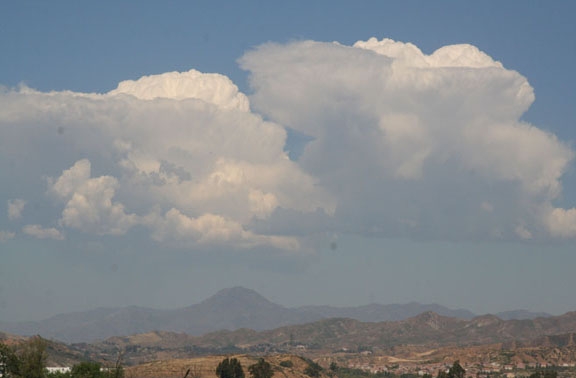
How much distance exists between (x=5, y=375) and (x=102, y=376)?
20080 millimetres

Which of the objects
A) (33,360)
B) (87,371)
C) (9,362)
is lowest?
(87,371)

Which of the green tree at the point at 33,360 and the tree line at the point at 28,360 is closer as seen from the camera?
the green tree at the point at 33,360

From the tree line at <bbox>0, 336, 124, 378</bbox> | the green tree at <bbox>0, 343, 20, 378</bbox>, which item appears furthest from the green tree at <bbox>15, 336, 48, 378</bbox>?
the green tree at <bbox>0, 343, 20, 378</bbox>

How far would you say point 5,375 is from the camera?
146125 mm

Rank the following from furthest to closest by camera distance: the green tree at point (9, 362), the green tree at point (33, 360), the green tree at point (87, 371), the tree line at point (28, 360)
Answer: the green tree at point (87, 371), the green tree at point (9, 362), the tree line at point (28, 360), the green tree at point (33, 360)

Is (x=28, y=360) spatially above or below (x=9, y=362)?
above

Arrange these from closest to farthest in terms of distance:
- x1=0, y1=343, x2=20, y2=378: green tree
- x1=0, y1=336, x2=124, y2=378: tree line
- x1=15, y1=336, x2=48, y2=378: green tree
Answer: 1. x1=15, y1=336, x2=48, y2=378: green tree
2. x1=0, y1=336, x2=124, y2=378: tree line
3. x1=0, y1=343, x2=20, y2=378: green tree

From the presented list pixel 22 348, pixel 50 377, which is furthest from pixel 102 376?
pixel 22 348

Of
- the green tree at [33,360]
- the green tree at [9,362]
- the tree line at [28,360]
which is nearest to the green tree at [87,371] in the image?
the green tree at [9,362]

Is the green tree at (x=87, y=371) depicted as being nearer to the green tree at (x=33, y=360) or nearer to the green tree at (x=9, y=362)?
the green tree at (x=9, y=362)

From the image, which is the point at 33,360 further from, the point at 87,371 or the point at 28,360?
the point at 87,371

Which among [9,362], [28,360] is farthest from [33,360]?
[9,362]

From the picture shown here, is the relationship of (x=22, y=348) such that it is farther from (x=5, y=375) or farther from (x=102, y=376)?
(x=102, y=376)

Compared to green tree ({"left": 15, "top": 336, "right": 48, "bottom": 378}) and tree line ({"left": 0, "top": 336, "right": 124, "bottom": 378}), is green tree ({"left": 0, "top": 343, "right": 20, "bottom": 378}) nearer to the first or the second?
tree line ({"left": 0, "top": 336, "right": 124, "bottom": 378})
